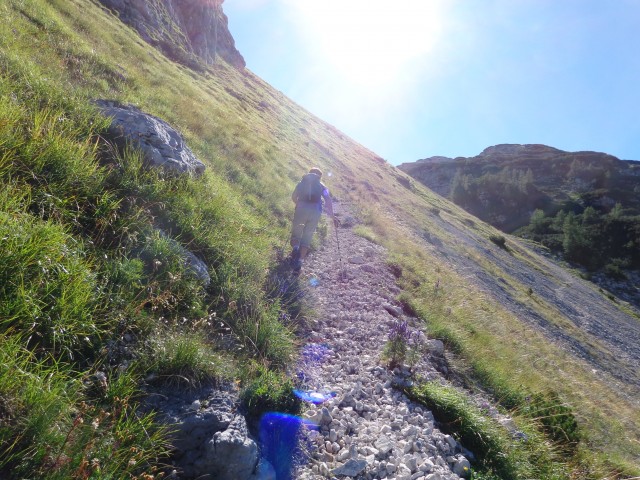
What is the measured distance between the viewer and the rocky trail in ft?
11.9

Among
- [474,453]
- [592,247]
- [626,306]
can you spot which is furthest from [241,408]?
[592,247]

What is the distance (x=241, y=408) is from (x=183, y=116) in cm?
1219

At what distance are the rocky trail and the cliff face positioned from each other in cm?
3282

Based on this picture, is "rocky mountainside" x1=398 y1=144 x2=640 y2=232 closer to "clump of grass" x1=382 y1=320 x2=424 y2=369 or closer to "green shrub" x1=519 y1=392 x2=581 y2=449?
"green shrub" x1=519 y1=392 x2=581 y2=449

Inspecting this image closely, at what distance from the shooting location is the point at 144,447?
2.77 m

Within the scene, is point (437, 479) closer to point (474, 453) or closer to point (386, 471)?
point (386, 471)

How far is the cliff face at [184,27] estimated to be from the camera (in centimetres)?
3209

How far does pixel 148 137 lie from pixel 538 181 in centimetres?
11085

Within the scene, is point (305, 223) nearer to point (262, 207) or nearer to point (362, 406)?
point (262, 207)

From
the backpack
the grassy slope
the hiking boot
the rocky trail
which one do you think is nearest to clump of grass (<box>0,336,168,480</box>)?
the rocky trail

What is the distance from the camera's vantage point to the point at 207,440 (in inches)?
122

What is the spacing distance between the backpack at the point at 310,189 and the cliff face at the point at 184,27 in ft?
96.9

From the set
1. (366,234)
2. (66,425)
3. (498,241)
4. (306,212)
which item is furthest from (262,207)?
(498,241)

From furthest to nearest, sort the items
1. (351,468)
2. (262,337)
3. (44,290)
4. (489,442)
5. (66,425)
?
1. (262,337)
2. (489,442)
3. (351,468)
4. (44,290)
5. (66,425)
